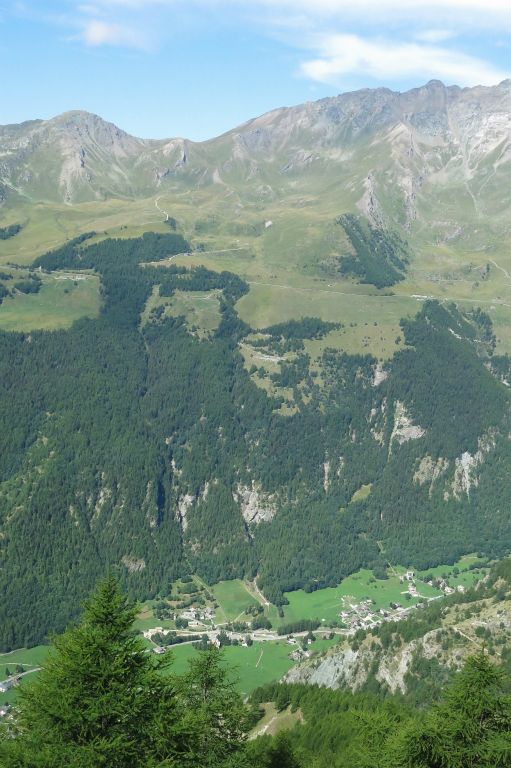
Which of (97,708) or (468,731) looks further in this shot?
(468,731)

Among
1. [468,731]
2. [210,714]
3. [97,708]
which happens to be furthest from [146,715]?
[468,731]

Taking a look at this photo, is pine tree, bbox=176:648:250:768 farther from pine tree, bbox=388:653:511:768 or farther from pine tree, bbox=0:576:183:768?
pine tree, bbox=388:653:511:768

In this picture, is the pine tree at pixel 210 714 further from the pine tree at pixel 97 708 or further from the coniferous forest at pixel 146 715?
the pine tree at pixel 97 708

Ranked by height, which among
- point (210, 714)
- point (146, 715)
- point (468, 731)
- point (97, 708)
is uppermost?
point (97, 708)

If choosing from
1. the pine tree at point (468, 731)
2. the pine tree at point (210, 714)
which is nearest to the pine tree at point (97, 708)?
the pine tree at point (210, 714)

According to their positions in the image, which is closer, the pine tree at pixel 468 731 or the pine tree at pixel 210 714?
the pine tree at pixel 210 714

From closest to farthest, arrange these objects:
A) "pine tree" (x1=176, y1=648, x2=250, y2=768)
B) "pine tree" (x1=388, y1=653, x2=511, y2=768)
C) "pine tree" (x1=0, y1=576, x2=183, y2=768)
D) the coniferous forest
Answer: "pine tree" (x1=0, y1=576, x2=183, y2=768)
the coniferous forest
"pine tree" (x1=176, y1=648, x2=250, y2=768)
"pine tree" (x1=388, y1=653, x2=511, y2=768)

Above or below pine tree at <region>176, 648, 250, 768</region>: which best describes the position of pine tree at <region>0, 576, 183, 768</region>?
above

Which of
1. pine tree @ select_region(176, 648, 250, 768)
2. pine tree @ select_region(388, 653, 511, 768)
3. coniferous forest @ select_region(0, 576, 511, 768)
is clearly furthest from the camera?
pine tree @ select_region(388, 653, 511, 768)

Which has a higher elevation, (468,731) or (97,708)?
(97,708)

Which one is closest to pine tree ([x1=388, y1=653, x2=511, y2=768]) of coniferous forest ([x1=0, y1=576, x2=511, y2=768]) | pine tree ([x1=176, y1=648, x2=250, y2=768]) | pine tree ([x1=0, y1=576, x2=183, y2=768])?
coniferous forest ([x1=0, y1=576, x2=511, y2=768])

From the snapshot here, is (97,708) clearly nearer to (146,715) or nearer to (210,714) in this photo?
(146,715)

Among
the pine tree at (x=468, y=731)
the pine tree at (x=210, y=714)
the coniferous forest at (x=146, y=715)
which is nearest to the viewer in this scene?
the coniferous forest at (x=146, y=715)

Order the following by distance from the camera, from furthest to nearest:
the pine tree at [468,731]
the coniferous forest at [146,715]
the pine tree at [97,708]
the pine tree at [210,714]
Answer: the pine tree at [468,731] < the pine tree at [210,714] < the coniferous forest at [146,715] < the pine tree at [97,708]
